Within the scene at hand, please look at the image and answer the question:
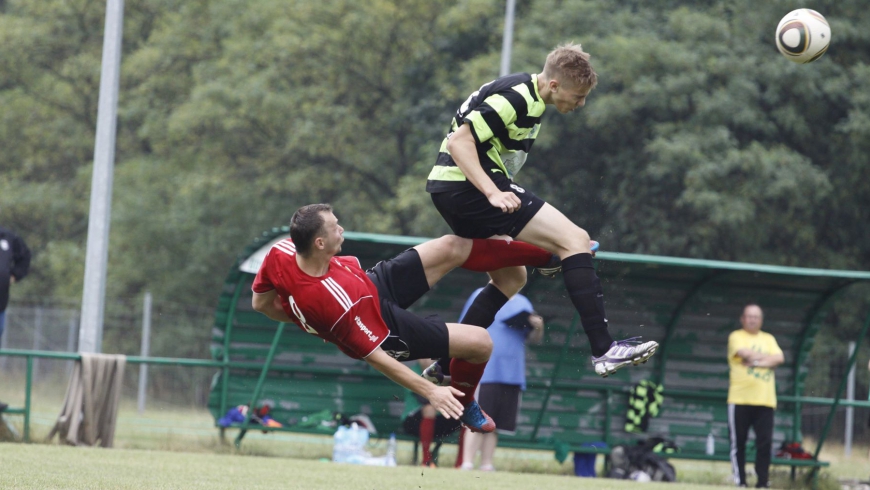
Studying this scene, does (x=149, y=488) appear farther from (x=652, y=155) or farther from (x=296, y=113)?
(x=296, y=113)

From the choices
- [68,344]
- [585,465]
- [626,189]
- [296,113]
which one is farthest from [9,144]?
[585,465]

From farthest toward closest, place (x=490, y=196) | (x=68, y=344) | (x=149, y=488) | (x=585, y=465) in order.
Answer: (x=68, y=344) < (x=585, y=465) < (x=149, y=488) < (x=490, y=196)

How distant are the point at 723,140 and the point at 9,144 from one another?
72.2 ft

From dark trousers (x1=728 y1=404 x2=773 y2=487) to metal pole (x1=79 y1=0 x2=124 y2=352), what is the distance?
701cm

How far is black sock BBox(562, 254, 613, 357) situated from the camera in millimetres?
6609

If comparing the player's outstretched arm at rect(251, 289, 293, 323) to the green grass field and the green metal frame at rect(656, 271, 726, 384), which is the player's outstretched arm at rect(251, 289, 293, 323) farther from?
the green metal frame at rect(656, 271, 726, 384)

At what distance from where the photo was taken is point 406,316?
6.73 m

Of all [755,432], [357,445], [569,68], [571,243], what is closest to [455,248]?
[571,243]

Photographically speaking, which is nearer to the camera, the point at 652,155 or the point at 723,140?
the point at 723,140

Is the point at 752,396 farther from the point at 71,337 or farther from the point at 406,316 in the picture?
the point at 71,337

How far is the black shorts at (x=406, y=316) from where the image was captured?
6699mm

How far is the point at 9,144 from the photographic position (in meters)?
32.9

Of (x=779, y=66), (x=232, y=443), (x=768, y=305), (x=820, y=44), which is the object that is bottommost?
(x=232, y=443)

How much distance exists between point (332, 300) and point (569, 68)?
197cm
